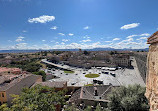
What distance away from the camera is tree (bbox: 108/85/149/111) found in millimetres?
9330

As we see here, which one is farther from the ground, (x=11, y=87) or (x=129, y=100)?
(x=129, y=100)

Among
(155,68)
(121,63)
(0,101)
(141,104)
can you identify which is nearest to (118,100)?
(141,104)

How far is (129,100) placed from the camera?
361 inches

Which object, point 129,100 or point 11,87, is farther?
point 11,87

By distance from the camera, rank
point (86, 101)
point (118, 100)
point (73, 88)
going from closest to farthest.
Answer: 1. point (118, 100)
2. point (86, 101)
3. point (73, 88)

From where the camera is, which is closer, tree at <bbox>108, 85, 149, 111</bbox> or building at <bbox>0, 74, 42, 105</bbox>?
tree at <bbox>108, 85, 149, 111</bbox>

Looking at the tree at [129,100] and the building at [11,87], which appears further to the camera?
the building at [11,87]

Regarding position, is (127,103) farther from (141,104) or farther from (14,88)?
(14,88)

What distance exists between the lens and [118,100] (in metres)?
10.7

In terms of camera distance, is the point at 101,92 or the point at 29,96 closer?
the point at 29,96

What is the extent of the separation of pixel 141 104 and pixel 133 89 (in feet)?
6.29

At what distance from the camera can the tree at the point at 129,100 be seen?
933 cm

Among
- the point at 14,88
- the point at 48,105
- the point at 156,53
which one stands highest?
the point at 156,53

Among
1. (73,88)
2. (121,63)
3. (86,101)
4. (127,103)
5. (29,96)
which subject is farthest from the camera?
(121,63)
